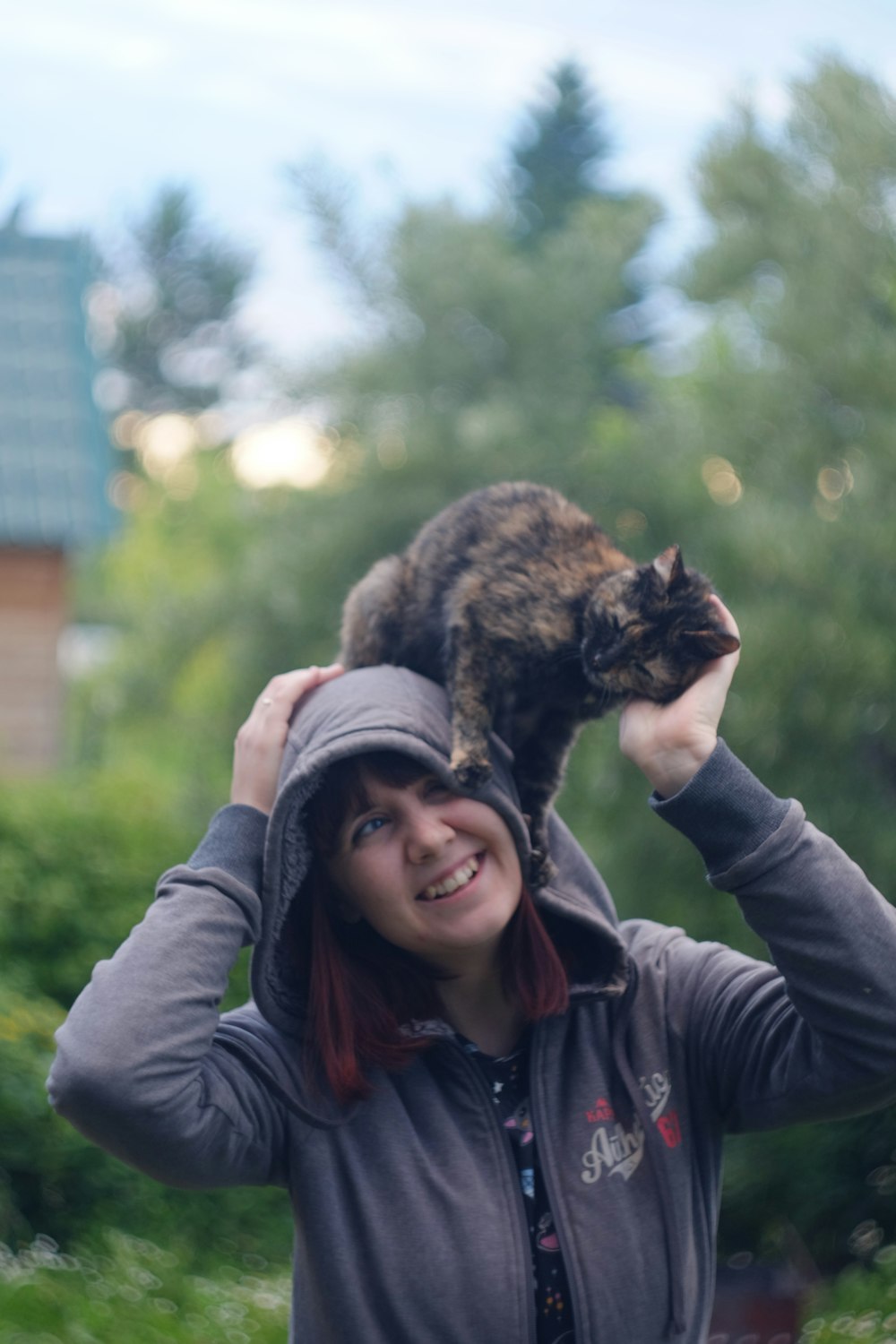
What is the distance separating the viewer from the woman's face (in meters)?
2.13

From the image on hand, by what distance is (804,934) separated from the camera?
1.97 m

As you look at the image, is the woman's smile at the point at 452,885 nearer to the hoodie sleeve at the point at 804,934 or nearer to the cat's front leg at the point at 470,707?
the cat's front leg at the point at 470,707

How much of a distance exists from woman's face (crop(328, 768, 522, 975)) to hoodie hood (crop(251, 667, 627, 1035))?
→ 4 cm

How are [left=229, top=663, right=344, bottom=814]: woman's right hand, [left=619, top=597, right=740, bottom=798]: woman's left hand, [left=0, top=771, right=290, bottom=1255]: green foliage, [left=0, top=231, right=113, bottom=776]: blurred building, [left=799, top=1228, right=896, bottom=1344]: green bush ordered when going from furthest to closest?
[left=0, top=231, right=113, bottom=776]: blurred building, [left=0, top=771, right=290, bottom=1255]: green foliage, [left=799, top=1228, right=896, bottom=1344]: green bush, [left=229, top=663, right=344, bottom=814]: woman's right hand, [left=619, top=597, right=740, bottom=798]: woman's left hand

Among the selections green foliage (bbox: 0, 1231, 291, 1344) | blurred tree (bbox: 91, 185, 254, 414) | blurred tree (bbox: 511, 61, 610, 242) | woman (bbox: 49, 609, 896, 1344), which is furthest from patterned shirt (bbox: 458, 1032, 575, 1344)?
blurred tree (bbox: 91, 185, 254, 414)

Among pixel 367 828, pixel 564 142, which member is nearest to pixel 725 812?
pixel 367 828

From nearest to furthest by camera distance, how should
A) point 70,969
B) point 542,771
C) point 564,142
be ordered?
point 542,771 < point 70,969 < point 564,142

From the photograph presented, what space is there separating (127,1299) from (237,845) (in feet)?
9.35

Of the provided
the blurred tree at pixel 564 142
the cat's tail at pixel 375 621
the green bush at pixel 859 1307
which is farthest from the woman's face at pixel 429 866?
the blurred tree at pixel 564 142

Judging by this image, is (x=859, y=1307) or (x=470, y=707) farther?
(x=859, y=1307)

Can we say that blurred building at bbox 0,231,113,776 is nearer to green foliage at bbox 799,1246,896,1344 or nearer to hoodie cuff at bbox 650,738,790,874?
green foliage at bbox 799,1246,896,1344

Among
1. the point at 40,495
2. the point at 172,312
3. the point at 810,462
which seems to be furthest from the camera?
the point at 172,312

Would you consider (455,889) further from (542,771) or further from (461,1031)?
(542,771)

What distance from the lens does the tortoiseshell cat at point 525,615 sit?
115 inches
